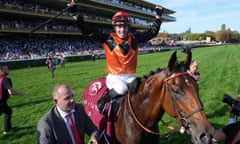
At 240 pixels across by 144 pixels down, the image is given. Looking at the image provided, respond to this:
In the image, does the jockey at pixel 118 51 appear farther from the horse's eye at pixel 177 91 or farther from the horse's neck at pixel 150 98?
the horse's eye at pixel 177 91

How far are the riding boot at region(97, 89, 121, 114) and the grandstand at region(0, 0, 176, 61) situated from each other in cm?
2540

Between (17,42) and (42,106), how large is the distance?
30.6m

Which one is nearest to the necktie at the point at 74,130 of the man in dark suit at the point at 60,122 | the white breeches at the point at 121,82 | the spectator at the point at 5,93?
the man in dark suit at the point at 60,122

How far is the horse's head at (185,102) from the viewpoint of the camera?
2719mm

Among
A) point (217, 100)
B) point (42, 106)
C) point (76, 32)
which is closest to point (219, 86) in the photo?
point (217, 100)

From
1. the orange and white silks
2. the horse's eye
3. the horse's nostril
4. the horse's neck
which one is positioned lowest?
the horse's nostril

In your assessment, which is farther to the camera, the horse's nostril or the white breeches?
the white breeches

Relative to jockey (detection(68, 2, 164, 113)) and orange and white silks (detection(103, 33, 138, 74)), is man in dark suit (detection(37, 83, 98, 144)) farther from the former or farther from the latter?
orange and white silks (detection(103, 33, 138, 74))

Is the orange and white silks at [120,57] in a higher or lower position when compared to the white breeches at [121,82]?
higher

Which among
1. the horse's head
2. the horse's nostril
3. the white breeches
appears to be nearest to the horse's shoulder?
the white breeches

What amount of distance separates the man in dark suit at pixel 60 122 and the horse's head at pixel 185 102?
38.8 inches

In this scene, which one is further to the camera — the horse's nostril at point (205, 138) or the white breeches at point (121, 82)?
the white breeches at point (121, 82)

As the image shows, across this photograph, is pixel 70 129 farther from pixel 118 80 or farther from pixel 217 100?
pixel 217 100

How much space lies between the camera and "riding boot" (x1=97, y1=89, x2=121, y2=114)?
409 centimetres
